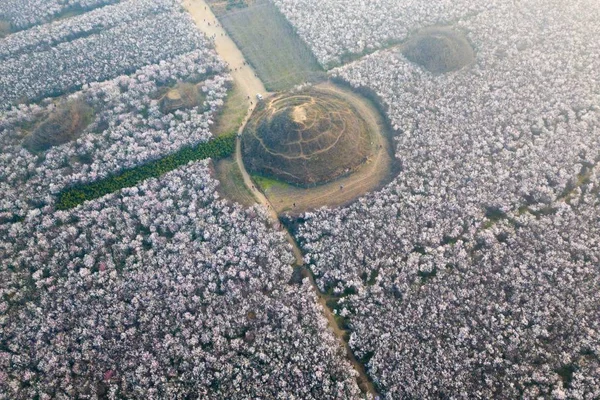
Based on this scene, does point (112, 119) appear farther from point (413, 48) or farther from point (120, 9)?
point (413, 48)

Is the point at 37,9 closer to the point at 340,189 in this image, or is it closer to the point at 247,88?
the point at 247,88

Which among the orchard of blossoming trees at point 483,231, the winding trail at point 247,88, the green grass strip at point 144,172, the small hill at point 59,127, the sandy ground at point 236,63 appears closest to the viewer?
the orchard of blossoming trees at point 483,231

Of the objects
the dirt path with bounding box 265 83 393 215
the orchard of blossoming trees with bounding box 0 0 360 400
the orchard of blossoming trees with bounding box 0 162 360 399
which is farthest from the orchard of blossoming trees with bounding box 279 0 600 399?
the orchard of blossoming trees with bounding box 0 0 360 400

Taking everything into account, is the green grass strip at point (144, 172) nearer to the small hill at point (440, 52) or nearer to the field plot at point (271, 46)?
the field plot at point (271, 46)

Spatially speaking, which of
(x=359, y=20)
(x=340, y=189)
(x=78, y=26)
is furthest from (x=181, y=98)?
(x=359, y=20)

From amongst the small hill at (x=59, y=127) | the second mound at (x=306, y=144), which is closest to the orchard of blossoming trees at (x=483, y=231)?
the second mound at (x=306, y=144)


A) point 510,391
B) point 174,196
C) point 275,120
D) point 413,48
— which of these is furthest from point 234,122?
point 510,391
